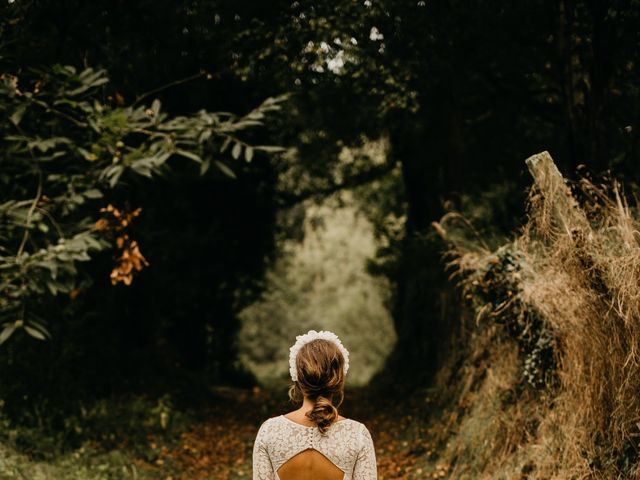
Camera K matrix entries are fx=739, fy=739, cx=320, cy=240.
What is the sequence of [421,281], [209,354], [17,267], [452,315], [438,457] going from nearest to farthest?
[17,267]
[438,457]
[452,315]
[421,281]
[209,354]

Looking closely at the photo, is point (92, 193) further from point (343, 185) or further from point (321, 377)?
point (343, 185)

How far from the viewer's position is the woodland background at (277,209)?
619cm

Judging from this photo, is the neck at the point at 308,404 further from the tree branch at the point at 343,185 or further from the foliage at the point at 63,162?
the tree branch at the point at 343,185

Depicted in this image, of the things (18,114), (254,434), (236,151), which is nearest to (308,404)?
(236,151)

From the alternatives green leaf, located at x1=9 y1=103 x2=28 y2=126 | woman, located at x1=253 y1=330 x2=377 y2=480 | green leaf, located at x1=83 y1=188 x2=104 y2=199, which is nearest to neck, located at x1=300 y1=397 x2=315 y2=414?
woman, located at x1=253 y1=330 x2=377 y2=480

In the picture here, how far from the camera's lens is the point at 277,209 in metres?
15.9

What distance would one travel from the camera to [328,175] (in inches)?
648

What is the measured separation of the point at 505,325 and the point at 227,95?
25.5 feet

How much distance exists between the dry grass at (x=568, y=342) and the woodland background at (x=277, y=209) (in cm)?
2

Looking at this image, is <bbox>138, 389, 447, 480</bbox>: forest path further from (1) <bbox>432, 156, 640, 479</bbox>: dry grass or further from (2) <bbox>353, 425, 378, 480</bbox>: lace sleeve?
(2) <bbox>353, 425, 378, 480</bbox>: lace sleeve

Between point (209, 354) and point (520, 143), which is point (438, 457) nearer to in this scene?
point (520, 143)

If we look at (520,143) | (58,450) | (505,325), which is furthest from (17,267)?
(520,143)

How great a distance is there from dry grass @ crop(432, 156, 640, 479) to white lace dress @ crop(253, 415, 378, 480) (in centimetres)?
209

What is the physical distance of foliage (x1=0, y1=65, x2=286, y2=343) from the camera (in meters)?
6.56
